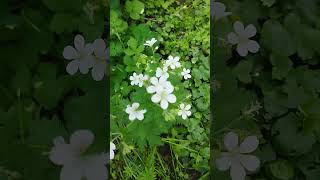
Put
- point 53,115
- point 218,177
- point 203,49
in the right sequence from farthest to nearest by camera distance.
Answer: point 203,49, point 218,177, point 53,115

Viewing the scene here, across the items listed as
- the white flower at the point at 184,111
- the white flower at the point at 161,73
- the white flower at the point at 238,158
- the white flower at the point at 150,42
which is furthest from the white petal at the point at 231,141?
the white flower at the point at 150,42

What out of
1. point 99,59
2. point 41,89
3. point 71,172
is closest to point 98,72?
point 99,59

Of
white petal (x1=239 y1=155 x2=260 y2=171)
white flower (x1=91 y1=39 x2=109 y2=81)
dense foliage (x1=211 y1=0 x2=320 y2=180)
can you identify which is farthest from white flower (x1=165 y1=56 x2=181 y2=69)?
white petal (x1=239 y1=155 x2=260 y2=171)

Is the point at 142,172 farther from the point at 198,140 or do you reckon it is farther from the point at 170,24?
the point at 170,24

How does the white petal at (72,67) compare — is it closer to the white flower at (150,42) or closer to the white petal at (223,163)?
the white flower at (150,42)

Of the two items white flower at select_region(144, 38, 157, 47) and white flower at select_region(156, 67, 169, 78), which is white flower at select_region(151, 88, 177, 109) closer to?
white flower at select_region(156, 67, 169, 78)

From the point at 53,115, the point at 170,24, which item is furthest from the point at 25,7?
the point at 170,24

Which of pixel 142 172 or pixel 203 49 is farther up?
pixel 203 49
